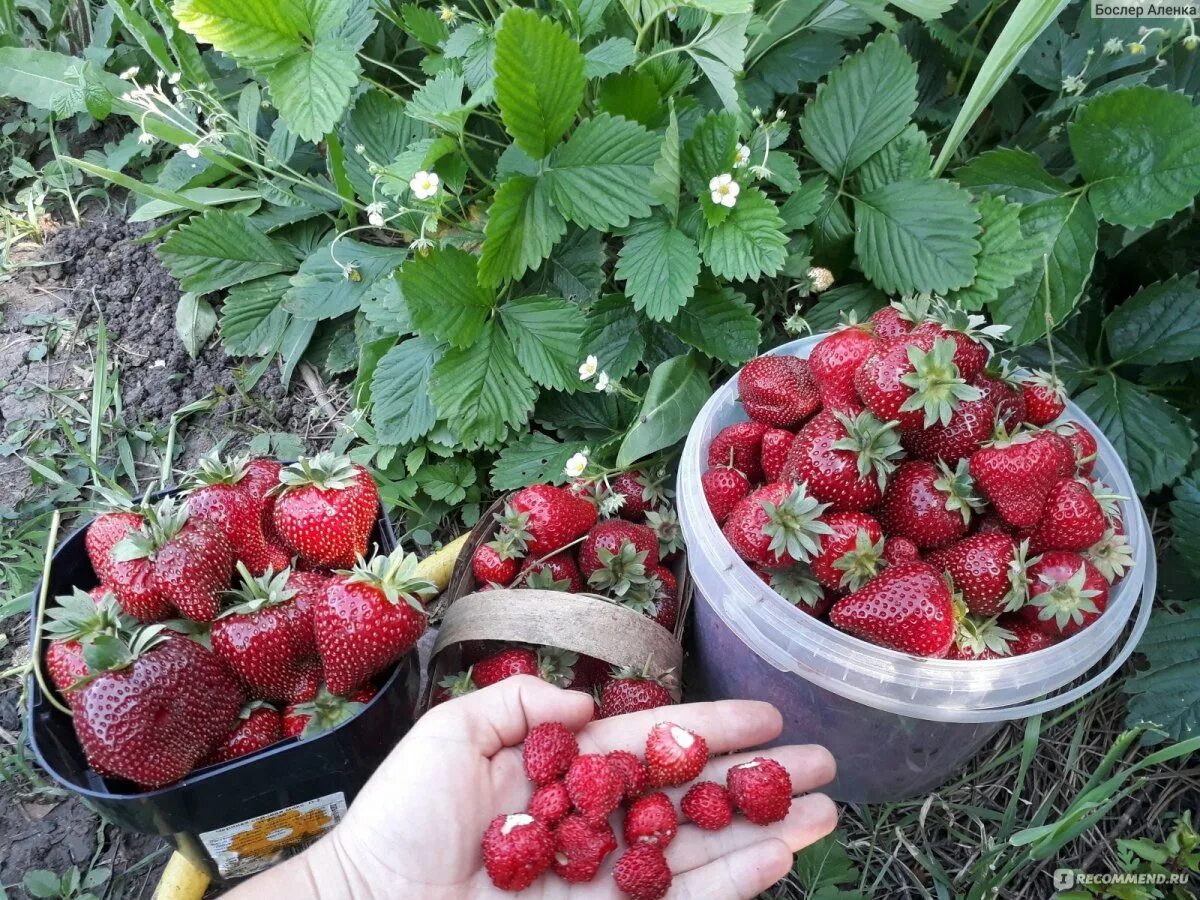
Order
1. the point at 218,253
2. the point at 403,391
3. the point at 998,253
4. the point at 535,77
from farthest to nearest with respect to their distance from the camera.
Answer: the point at 218,253, the point at 403,391, the point at 998,253, the point at 535,77

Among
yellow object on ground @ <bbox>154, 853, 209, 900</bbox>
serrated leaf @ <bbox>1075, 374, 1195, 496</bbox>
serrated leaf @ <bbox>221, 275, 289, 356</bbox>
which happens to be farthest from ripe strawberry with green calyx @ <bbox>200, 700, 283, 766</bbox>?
serrated leaf @ <bbox>1075, 374, 1195, 496</bbox>

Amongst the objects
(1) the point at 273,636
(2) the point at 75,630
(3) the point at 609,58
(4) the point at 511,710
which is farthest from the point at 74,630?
(3) the point at 609,58

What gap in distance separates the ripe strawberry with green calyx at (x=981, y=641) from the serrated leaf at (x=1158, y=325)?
681 millimetres

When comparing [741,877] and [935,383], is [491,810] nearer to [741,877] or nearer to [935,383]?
[741,877]

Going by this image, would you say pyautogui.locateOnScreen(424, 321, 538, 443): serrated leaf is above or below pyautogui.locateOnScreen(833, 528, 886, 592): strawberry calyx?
below

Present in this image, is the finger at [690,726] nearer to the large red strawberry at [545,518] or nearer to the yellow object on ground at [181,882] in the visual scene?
the large red strawberry at [545,518]

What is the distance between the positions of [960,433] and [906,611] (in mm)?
253

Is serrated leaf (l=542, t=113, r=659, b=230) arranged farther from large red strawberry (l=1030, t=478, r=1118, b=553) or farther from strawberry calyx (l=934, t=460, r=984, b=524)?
large red strawberry (l=1030, t=478, r=1118, b=553)

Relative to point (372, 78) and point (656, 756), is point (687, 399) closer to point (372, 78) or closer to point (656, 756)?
point (656, 756)

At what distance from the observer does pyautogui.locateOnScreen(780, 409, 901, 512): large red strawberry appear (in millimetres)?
1140

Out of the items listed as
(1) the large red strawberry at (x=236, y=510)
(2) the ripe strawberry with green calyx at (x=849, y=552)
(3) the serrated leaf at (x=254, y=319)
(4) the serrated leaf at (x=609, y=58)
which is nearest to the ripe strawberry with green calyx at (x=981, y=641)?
(2) the ripe strawberry with green calyx at (x=849, y=552)

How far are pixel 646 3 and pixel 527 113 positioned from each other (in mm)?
272

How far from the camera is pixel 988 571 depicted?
3.66 ft

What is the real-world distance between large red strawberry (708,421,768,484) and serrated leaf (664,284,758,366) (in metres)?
0.22
